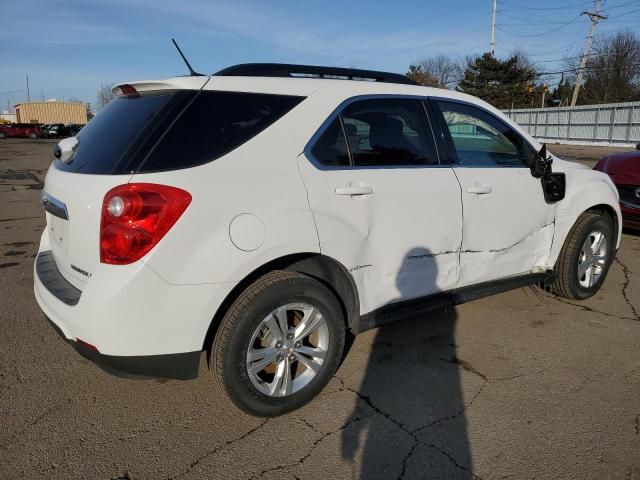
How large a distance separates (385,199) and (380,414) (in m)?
1.22

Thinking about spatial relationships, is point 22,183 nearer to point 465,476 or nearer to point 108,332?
point 108,332

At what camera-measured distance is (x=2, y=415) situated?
9.05 feet

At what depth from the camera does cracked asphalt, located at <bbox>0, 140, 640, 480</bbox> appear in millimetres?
2410

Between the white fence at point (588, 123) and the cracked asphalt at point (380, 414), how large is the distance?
30.7m

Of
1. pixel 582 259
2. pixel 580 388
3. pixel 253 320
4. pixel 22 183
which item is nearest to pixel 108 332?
pixel 253 320

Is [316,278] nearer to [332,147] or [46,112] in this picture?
[332,147]

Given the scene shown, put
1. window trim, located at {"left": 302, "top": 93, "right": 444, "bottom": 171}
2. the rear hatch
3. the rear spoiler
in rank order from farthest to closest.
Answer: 1. window trim, located at {"left": 302, "top": 93, "right": 444, "bottom": 171}
2. the rear spoiler
3. the rear hatch

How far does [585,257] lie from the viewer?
14.5 ft

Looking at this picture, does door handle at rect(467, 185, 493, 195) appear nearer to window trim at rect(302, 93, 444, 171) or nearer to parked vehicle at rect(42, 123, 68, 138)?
window trim at rect(302, 93, 444, 171)

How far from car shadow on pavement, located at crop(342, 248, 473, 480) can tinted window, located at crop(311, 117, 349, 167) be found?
0.77 m

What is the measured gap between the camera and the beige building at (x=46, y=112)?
71312mm

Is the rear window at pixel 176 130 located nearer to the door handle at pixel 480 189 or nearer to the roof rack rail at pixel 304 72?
the roof rack rail at pixel 304 72

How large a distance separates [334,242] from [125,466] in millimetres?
1509

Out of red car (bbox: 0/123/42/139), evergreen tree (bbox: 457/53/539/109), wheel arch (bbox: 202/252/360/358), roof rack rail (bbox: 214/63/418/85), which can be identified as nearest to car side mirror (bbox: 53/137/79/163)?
roof rack rail (bbox: 214/63/418/85)
